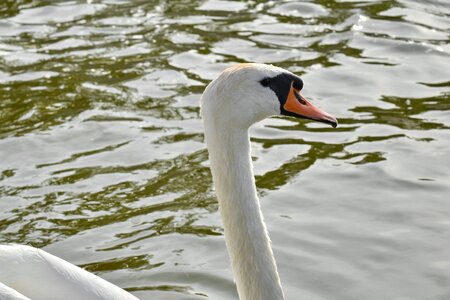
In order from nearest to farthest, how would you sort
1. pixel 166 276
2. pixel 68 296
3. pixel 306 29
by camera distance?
1. pixel 68 296
2. pixel 166 276
3. pixel 306 29

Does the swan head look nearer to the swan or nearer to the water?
the swan

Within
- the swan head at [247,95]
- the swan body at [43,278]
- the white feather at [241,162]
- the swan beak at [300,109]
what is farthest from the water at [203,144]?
the swan head at [247,95]

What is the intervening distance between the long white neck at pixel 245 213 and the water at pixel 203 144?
48.3 inches

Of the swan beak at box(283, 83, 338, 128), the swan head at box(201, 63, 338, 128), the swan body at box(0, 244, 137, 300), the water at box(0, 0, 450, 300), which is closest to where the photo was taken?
the swan body at box(0, 244, 137, 300)

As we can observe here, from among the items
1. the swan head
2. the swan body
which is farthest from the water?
the swan head

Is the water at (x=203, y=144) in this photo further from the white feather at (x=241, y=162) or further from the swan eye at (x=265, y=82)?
the swan eye at (x=265, y=82)

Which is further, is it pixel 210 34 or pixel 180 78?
pixel 210 34

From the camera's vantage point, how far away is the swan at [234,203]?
5.23 metres

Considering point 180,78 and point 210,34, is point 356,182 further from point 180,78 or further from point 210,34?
point 210,34

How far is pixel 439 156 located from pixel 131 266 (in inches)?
108

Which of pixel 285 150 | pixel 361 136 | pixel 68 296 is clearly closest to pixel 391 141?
pixel 361 136

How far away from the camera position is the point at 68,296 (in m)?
5.20

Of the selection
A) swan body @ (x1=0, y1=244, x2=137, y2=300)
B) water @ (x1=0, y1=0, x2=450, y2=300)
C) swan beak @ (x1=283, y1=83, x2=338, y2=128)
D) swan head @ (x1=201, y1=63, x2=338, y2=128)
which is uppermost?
swan head @ (x1=201, y1=63, x2=338, y2=128)

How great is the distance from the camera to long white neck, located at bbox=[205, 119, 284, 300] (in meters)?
5.38
